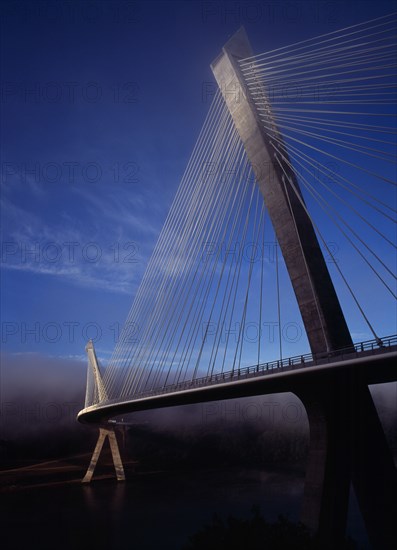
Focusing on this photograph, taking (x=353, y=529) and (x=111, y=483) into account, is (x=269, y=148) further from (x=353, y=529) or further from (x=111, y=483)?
(x=111, y=483)

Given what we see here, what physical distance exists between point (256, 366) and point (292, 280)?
4104 millimetres

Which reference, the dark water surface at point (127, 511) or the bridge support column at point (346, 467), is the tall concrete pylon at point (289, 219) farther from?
the dark water surface at point (127, 511)

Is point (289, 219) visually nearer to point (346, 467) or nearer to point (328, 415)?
point (328, 415)

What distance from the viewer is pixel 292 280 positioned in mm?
17500

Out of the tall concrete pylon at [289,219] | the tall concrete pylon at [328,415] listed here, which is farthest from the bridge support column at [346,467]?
the tall concrete pylon at [289,219]

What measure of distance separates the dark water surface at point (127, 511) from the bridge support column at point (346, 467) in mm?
2219

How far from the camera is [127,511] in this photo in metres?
30.4

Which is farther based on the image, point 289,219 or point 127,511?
point 127,511

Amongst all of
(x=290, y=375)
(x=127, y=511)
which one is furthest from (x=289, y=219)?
(x=127, y=511)

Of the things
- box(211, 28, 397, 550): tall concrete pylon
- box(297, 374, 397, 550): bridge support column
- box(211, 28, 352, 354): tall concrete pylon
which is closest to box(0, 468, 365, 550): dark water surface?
box(297, 374, 397, 550): bridge support column

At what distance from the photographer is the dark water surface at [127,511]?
2278 cm

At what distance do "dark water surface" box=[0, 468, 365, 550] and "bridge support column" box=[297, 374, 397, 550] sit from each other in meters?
2.22

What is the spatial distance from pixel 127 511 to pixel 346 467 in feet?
71.1

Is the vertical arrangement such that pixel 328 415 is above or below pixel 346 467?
above
